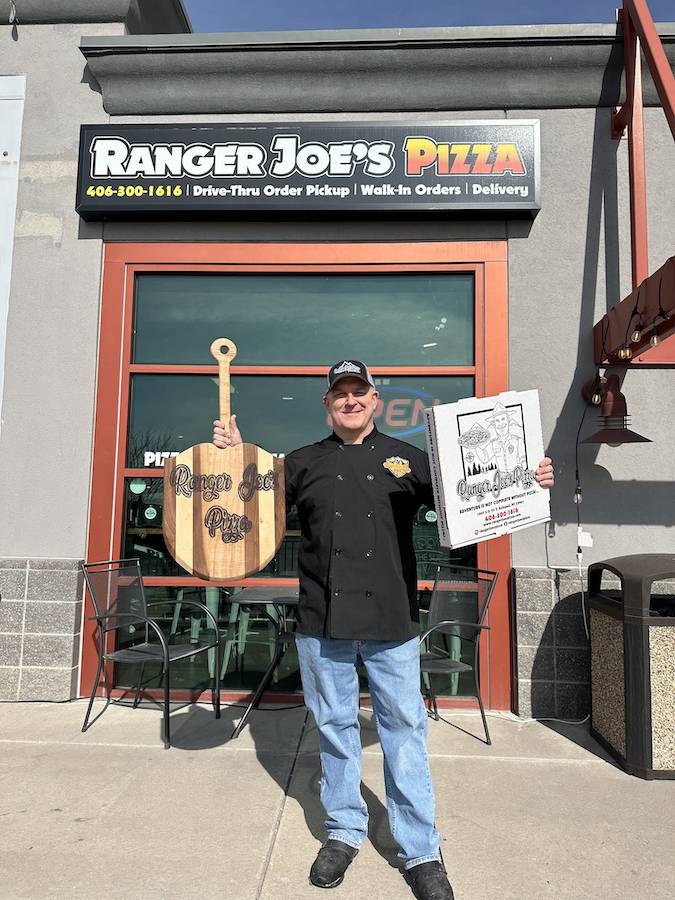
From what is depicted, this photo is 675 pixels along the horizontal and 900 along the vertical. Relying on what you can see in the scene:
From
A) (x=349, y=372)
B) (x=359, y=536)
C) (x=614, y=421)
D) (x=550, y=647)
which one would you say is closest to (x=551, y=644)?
(x=550, y=647)

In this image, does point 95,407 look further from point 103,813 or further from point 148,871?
point 148,871

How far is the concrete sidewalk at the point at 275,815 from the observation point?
8.16ft

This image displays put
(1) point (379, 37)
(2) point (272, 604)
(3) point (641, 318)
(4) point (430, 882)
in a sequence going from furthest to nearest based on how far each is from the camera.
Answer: (1) point (379, 37), (2) point (272, 604), (3) point (641, 318), (4) point (430, 882)

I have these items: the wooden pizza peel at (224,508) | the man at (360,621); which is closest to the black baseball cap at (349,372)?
the man at (360,621)

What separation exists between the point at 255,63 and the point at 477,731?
530 cm

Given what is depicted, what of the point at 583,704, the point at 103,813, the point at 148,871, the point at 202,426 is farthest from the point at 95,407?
the point at 583,704

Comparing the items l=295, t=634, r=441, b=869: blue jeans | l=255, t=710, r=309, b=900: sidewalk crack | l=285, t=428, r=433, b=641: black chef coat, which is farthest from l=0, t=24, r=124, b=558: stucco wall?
l=295, t=634, r=441, b=869: blue jeans

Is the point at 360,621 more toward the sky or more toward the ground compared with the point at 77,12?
more toward the ground

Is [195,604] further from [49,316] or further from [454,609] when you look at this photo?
Result: [49,316]

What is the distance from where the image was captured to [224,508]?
2.90 metres

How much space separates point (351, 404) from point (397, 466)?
1.08 ft

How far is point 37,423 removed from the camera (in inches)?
199

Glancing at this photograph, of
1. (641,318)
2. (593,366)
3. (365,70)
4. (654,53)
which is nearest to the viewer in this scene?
(641,318)

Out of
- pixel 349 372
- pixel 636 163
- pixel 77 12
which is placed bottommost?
pixel 349 372
